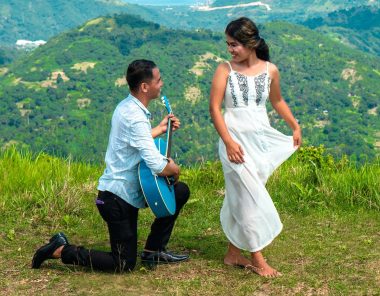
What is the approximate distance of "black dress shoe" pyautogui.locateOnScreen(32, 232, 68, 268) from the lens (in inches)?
188

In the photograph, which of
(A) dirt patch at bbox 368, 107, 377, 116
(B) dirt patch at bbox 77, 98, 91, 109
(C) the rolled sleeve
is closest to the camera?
(C) the rolled sleeve

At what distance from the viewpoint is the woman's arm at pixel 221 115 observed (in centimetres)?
Answer: 447

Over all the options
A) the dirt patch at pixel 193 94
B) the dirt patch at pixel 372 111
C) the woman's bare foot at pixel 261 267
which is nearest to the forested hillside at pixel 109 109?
the dirt patch at pixel 372 111

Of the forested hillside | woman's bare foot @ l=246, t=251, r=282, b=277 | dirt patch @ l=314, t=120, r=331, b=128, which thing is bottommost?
dirt patch @ l=314, t=120, r=331, b=128

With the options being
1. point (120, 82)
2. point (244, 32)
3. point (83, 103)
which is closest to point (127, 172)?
point (244, 32)

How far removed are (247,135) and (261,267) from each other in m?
1.00

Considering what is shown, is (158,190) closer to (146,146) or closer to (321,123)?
(146,146)

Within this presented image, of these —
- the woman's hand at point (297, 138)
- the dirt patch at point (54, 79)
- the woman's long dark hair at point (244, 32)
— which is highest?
the woman's long dark hair at point (244, 32)

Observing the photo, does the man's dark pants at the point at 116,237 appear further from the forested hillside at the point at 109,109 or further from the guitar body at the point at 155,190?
the forested hillside at the point at 109,109

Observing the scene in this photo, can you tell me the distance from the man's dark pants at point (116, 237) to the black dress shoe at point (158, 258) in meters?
0.23

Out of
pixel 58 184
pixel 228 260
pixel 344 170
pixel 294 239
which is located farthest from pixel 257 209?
pixel 344 170

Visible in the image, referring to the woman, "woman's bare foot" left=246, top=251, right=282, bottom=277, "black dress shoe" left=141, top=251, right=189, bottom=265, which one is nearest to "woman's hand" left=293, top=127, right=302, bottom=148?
the woman

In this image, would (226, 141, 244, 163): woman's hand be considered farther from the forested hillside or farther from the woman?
the forested hillside

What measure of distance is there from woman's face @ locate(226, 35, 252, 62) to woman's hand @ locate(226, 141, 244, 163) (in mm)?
635
